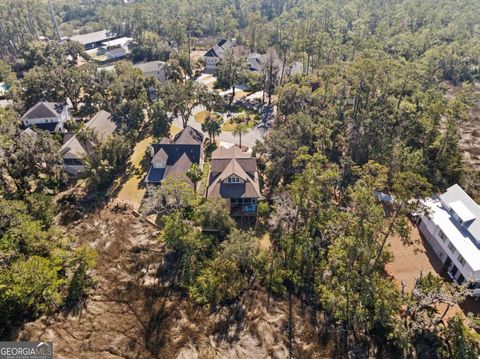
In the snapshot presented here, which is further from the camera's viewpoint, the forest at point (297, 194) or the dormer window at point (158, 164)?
the dormer window at point (158, 164)

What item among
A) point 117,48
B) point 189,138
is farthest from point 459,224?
point 117,48

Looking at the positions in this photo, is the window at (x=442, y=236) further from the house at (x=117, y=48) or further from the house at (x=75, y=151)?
the house at (x=117, y=48)

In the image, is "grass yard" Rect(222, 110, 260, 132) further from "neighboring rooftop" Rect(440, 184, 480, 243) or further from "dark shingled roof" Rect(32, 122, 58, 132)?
"neighboring rooftop" Rect(440, 184, 480, 243)

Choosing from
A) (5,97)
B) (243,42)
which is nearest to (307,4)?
(243,42)

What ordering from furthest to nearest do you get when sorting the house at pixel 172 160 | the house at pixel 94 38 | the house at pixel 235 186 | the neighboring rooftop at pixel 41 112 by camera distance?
the house at pixel 94 38
the neighboring rooftop at pixel 41 112
the house at pixel 172 160
the house at pixel 235 186

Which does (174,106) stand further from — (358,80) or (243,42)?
(243,42)

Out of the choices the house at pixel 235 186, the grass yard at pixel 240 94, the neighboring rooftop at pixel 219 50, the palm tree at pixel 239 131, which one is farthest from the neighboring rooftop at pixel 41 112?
the neighboring rooftop at pixel 219 50

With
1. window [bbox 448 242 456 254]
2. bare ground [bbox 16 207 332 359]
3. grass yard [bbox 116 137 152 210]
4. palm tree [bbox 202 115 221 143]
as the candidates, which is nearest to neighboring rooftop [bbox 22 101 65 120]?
grass yard [bbox 116 137 152 210]

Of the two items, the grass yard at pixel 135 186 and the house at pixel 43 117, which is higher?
the house at pixel 43 117
